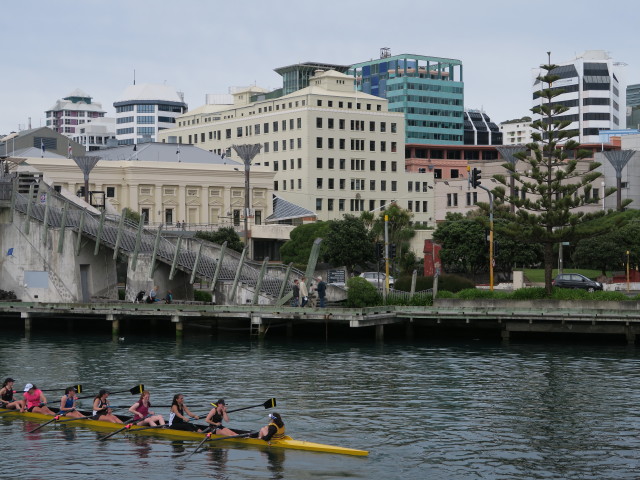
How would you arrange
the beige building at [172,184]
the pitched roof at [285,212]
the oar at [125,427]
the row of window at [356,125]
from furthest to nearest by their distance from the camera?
the row of window at [356,125] < the pitched roof at [285,212] < the beige building at [172,184] < the oar at [125,427]

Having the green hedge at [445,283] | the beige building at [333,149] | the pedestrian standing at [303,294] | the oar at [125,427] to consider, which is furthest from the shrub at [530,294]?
the beige building at [333,149]

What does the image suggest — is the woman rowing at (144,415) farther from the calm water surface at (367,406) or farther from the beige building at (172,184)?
the beige building at (172,184)

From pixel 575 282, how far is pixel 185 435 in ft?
168

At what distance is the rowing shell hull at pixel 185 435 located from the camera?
98.0ft

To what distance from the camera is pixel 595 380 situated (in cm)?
4253

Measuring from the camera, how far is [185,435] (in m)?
32.1

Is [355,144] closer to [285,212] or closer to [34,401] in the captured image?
[285,212]

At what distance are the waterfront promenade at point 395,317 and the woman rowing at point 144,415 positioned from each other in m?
23.7

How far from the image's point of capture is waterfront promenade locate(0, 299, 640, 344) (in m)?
54.6

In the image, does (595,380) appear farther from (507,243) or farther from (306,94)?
(306,94)

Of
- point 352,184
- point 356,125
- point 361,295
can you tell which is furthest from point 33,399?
point 356,125

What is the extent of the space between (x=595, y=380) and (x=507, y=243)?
159ft

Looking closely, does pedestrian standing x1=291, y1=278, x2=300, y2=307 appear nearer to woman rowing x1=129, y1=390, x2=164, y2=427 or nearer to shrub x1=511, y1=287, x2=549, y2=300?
shrub x1=511, y1=287, x2=549, y2=300

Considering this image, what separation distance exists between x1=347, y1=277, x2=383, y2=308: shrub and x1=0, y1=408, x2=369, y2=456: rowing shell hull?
27.4 m
